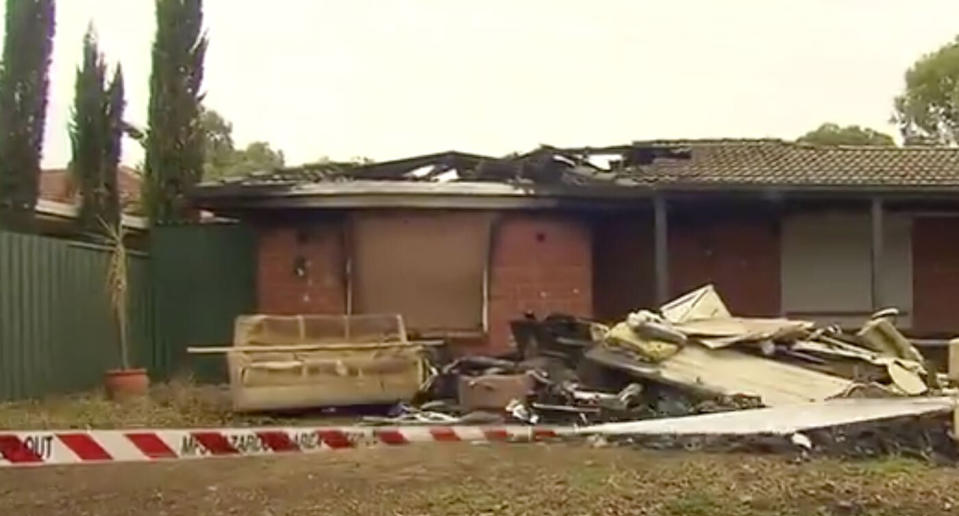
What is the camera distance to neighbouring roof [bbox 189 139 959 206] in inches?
656

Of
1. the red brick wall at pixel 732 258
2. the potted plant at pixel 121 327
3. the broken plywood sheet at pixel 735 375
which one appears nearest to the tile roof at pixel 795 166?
the red brick wall at pixel 732 258

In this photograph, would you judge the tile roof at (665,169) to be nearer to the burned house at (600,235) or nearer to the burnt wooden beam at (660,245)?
the burned house at (600,235)

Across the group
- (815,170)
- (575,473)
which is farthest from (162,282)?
(575,473)

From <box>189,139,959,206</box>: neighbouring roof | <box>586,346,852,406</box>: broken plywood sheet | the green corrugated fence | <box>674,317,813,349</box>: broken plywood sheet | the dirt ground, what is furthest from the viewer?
<box>189,139,959,206</box>: neighbouring roof

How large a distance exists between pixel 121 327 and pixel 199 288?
8.48 ft

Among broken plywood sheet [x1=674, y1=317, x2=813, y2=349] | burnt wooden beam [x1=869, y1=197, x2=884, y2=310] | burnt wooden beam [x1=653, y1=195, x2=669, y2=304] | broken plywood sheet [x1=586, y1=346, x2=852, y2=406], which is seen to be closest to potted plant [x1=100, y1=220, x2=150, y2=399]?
broken plywood sheet [x1=586, y1=346, x2=852, y2=406]

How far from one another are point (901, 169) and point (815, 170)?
1262mm

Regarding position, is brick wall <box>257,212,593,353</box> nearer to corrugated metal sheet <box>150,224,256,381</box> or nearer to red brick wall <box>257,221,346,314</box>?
red brick wall <box>257,221,346,314</box>

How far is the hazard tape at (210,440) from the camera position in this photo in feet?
24.3

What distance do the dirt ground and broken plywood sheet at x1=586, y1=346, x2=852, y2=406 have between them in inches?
104

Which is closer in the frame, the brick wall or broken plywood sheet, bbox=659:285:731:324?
broken plywood sheet, bbox=659:285:731:324

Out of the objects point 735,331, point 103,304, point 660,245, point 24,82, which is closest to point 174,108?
point 24,82

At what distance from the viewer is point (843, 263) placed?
18281mm

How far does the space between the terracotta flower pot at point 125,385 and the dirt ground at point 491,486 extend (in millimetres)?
5202
